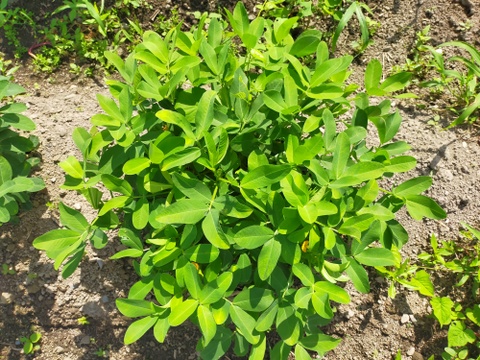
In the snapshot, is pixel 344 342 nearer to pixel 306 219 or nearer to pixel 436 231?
pixel 436 231

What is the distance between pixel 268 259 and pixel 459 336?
160cm

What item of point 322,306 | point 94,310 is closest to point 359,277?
point 322,306

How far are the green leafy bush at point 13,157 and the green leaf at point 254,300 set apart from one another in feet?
3.48

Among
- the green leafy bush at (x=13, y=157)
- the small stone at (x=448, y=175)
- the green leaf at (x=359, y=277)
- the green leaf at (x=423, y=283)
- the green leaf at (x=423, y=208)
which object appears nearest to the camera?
the green leaf at (x=359, y=277)

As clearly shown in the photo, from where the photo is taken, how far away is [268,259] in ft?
5.15

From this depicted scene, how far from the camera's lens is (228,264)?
1.81m

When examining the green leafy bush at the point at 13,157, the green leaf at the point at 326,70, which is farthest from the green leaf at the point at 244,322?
the green leafy bush at the point at 13,157

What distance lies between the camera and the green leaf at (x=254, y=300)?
1.72 metres

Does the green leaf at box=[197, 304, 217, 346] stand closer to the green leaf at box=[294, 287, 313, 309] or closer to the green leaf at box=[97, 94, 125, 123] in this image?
the green leaf at box=[294, 287, 313, 309]

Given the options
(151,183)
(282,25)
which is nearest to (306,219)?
(151,183)

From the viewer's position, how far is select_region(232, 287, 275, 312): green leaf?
5.65ft

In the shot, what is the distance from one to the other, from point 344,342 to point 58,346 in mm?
1663

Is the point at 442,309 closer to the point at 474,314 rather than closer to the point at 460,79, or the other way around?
the point at 474,314

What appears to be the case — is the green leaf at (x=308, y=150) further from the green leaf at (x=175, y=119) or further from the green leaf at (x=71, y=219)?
the green leaf at (x=71, y=219)
